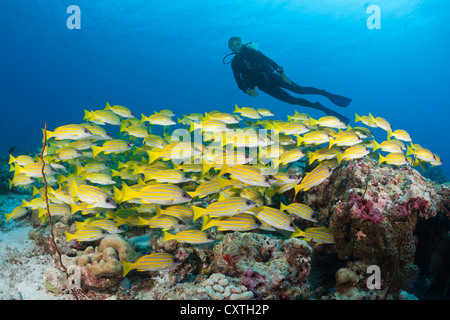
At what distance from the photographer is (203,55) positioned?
255 ft

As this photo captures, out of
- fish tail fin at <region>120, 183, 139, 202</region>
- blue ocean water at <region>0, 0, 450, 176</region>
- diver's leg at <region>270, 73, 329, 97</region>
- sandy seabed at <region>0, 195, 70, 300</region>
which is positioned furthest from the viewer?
blue ocean water at <region>0, 0, 450, 176</region>

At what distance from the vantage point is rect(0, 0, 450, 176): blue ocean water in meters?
51.6

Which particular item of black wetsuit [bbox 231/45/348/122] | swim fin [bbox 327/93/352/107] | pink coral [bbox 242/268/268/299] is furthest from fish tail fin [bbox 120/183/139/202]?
swim fin [bbox 327/93/352/107]

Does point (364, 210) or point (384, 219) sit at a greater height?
point (364, 210)

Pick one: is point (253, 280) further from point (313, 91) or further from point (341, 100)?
point (313, 91)

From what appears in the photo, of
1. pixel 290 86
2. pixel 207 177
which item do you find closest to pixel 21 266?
pixel 207 177

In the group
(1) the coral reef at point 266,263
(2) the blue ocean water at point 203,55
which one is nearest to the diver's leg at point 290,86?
(1) the coral reef at point 266,263

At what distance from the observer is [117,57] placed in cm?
8588

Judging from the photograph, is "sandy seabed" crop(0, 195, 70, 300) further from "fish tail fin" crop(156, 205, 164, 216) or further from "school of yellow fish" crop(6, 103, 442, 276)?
"fish tail fin" crop(156, 205, 164, 216)

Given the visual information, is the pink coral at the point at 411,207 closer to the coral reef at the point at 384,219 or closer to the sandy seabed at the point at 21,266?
the coral reef at the point at 384,219

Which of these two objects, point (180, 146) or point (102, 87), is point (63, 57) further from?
point (180, 146)

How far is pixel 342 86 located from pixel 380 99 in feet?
113

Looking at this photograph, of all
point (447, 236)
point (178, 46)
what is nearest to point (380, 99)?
point (178, 46)

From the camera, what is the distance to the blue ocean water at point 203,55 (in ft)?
169
